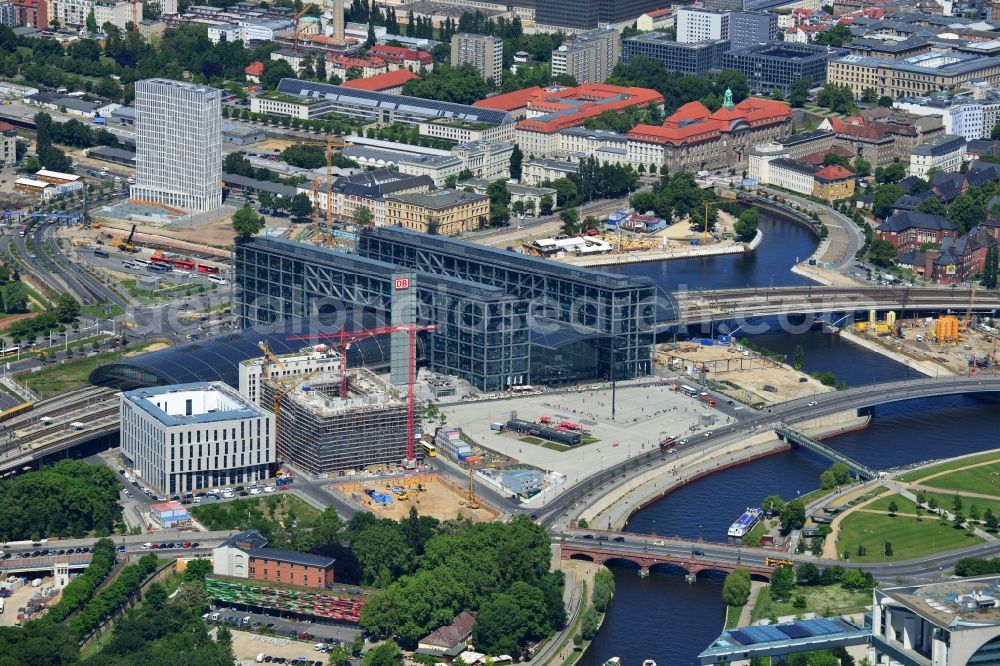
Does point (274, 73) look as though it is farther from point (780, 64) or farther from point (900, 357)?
point (900, 357)

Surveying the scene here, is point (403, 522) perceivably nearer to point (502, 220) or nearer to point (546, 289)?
point (546, 289)

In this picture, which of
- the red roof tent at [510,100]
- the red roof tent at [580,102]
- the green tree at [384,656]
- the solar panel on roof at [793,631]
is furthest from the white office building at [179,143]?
the solar panel on roof at [793,631]

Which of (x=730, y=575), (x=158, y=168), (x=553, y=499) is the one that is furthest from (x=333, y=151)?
(x=730, y=575)

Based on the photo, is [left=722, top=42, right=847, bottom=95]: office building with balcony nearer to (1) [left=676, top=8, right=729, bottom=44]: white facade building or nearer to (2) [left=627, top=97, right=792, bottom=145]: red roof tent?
(1) [left=676, top=8, right=729, bottom=44]: white facade building

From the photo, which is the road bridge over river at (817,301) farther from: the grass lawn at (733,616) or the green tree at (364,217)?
the grass lawn at (733,616)

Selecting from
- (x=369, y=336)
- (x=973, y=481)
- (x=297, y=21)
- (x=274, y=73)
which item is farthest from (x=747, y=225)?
(x=297, y=21)

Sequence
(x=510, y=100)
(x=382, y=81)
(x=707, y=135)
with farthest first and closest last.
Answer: (x=382, y=81)
(x=510, y=100)
(x=707, y=135)
